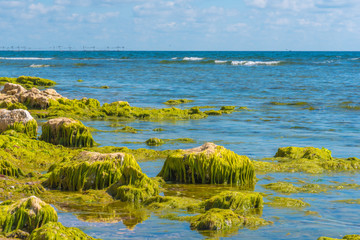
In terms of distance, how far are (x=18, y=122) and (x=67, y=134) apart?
4.17 ft

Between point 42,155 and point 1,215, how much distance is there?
150 inches

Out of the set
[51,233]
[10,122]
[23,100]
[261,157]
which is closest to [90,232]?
[51,233]

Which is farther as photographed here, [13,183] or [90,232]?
[13,183]

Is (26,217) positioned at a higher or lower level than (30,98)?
lower

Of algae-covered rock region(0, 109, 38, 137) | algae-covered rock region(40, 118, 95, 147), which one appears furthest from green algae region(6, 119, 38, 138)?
algae-covered rock region(40, 118, 95, 147)

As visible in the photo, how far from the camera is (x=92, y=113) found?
15805 mm

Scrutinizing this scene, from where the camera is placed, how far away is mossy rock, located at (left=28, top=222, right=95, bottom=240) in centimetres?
479

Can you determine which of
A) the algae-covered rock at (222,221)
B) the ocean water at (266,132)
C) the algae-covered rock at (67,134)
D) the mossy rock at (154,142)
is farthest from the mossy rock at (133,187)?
the mossy rock at (154,142)

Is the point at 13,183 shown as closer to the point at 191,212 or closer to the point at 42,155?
the point at 42,155

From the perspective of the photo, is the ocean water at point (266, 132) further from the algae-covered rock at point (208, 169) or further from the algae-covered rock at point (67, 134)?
the algae-covered rock at point (67, 134)

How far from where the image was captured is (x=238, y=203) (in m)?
6.52

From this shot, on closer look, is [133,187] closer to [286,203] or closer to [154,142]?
[286,203]

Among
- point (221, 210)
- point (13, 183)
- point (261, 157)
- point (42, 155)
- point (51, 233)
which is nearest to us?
point (51, 233)

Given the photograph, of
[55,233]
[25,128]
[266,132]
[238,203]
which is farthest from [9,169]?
[266,132]
